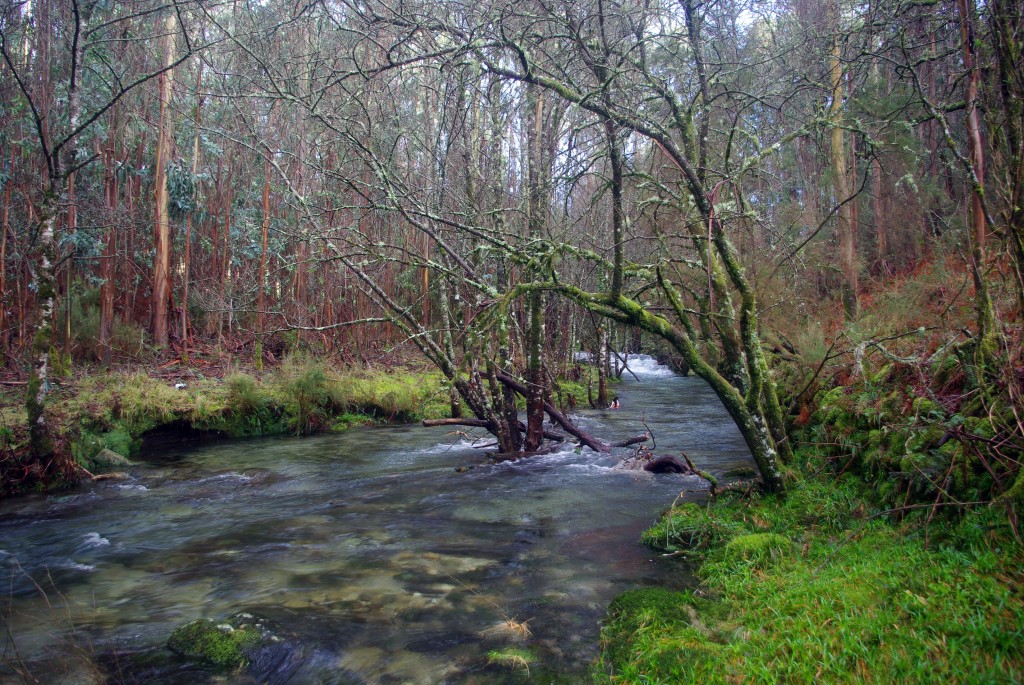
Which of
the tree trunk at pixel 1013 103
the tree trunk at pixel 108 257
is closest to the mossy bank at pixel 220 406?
the tree trunk at pixel 108 257

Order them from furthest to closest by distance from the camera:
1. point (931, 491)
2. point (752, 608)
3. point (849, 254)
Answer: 1. point (849, 254)
2. point (931, 491)
3. point (752, 608)

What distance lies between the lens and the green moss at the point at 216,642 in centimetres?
440

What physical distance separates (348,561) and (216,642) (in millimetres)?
1838

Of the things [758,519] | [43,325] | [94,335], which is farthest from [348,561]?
[94,335]

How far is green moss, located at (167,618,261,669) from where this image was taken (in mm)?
4398

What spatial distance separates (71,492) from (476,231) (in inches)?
255

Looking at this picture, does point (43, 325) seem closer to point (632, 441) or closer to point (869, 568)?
point (632, 441)

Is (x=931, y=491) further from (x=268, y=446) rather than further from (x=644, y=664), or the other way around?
(x=268, y=446)

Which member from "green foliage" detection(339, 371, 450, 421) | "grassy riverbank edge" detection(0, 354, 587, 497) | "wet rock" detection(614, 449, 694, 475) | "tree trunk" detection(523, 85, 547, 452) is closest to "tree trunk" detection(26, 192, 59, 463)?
"grassy riverbank edge" detection(0, 354, 587, 497)

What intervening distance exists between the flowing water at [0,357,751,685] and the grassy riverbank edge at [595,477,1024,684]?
0.43 meters

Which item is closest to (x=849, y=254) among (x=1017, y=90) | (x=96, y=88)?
(x=1017, y=90)

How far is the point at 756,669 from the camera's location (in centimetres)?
352

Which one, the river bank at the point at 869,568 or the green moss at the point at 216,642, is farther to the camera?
the green moss at the point at 216,642

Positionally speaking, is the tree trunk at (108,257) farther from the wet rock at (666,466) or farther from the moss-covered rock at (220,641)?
the wet rock at (666,466)
